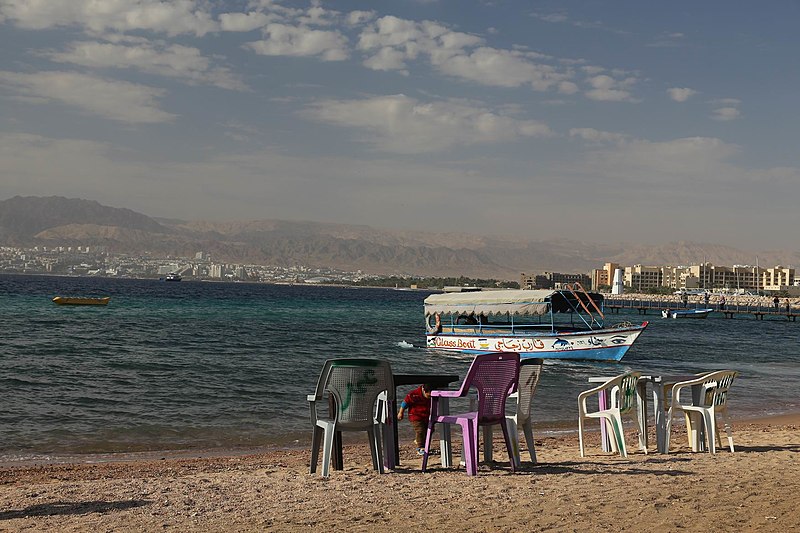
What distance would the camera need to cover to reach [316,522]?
21.5 feet

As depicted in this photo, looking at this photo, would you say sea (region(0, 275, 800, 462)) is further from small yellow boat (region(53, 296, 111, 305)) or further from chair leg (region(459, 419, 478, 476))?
small yellow boat (region(53, 296, 111, 305))

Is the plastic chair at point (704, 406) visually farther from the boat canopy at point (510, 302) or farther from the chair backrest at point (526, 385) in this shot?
the boat canopy at point (510, 302)

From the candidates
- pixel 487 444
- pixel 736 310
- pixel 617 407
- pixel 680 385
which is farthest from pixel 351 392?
pixel 736 310

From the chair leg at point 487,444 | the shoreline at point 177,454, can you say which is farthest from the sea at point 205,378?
the chair leg at point 487,444

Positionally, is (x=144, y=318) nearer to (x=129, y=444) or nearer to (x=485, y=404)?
(x=129, y=444)

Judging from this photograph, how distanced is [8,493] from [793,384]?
2225 centimetres

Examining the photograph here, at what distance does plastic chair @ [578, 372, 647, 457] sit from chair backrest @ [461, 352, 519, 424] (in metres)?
1.69

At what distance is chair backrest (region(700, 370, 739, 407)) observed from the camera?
1050 centimetres

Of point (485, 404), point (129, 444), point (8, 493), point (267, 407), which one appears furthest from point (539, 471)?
point (267, 407)

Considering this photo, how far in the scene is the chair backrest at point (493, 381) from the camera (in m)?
8.41

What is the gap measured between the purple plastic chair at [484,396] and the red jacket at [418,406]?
147cm

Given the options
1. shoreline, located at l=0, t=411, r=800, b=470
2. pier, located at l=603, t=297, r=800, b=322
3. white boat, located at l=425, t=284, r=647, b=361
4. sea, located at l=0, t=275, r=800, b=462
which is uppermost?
white boat, located at l=425, t=284, r=647, b=361

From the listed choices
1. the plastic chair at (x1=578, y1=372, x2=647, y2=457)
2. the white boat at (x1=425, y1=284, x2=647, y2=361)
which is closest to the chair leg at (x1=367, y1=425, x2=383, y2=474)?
the plastic chair at (x1=578, y1=372, x2=647, y2=457)

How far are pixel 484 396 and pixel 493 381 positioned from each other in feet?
0.59
